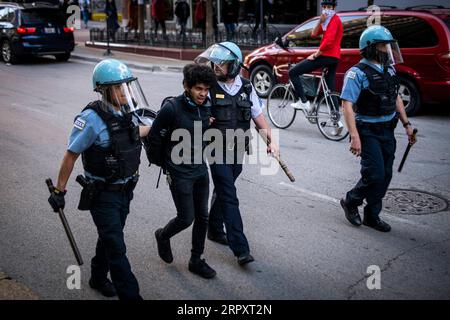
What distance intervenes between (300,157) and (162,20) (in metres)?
15.9

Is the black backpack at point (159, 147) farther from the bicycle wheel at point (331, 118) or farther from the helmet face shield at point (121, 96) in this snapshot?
the bicycle wheel at point (331, 118)

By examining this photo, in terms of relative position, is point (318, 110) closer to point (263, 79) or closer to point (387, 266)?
point (263, 79)

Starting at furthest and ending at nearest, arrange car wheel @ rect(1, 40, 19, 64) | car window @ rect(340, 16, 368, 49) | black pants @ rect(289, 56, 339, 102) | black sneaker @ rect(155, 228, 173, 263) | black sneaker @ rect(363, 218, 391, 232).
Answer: car wheel @ rect(1, 40, 19, 64) → car window @ rect(340, 16, 368, 49) → black pants @ rect(289, 56, 339, 102) → black sneaker @ rect(363, 218, 391, 232) → black sneaker @ rect(155, 228, 173, 263)

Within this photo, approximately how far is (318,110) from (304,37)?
114 inches

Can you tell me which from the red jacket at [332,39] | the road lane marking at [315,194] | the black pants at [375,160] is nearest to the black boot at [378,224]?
the black pants at [375,160]

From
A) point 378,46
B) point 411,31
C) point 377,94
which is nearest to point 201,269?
point 377,94

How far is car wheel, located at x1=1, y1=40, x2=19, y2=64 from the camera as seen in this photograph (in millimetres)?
17484

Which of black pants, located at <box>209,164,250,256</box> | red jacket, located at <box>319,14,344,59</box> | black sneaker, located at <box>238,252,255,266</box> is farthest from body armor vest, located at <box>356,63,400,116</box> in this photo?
red jacket, located at <box>319,14,344,59</box>

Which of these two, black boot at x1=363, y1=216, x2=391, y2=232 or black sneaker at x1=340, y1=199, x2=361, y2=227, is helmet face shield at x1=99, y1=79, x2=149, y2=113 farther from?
black boot at x1=363, y1=216, x2=391, y2=232

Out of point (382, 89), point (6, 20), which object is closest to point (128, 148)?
point (382, 89)

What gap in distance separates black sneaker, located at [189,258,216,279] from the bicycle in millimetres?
4605
